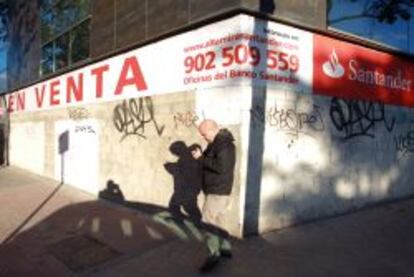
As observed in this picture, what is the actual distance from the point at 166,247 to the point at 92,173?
490cm

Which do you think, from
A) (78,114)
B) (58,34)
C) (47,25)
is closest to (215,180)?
(78,114)

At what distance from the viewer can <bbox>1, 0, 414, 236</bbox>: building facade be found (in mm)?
7328

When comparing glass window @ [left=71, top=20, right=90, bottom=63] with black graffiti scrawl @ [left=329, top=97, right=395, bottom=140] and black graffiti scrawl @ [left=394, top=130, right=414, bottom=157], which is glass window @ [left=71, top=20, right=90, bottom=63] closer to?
black graffiti scrawl @ [left=329, top=97, right=395, bottom=140]

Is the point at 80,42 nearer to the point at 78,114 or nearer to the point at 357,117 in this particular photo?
the point at 78,114

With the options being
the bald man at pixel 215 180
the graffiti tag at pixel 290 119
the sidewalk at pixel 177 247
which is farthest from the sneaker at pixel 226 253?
the graffiti tag at pixel 290 119

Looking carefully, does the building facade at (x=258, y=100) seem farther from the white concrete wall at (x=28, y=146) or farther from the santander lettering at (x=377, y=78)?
the white concrete wall at (x=28, y=146)

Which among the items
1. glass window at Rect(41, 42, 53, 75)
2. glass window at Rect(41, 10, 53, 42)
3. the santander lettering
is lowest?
the santander lettering

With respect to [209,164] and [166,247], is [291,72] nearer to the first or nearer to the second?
[209,164]

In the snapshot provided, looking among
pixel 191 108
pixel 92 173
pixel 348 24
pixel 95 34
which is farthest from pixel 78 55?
pixel 348 24

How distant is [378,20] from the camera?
31.4 ft

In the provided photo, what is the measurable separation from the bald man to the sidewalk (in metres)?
0.34

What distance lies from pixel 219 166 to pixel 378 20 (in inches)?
210

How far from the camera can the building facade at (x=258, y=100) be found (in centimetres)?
733

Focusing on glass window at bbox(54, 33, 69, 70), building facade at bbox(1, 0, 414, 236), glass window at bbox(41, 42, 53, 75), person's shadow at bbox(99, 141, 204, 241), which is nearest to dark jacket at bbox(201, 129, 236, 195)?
building facade at bbox(1, 0, 414, 236)
